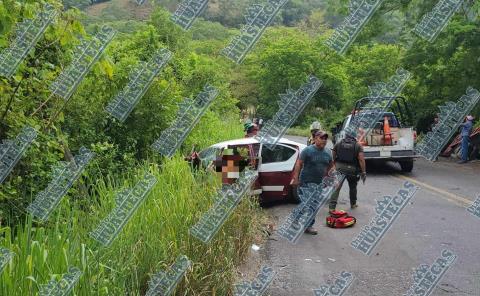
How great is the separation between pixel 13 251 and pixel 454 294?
4.48m

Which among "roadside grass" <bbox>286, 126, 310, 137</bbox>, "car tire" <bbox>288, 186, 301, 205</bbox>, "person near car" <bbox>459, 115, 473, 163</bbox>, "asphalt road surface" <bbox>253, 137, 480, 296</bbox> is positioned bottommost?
"roadside grass" <bbox>286, 126, 310, 137</bbox>

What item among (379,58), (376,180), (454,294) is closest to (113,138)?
(376,180)

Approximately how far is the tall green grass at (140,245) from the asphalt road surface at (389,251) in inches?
30.4

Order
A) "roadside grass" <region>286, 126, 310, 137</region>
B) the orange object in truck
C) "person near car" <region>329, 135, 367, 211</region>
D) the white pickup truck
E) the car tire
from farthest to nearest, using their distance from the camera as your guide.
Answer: "roadside grass" <region>286, 126, 310, 137</region>, the orange object in truck, the white pickup truck, the car tire, "person near car" <region>329, 135, 367, 211</region>

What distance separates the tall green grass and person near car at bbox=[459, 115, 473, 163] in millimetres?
13299

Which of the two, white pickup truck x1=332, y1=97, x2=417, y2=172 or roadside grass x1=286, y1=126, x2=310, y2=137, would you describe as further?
roadside grass x1=286, y1=126, x2=310, y2=137

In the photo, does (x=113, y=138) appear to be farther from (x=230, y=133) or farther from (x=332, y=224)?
(x=230, y=133)

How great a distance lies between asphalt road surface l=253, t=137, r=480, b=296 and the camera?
604 centimetres

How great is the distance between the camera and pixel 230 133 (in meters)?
20.3

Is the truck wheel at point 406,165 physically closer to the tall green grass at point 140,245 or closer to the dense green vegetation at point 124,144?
the dense green vegetation at point 124,144

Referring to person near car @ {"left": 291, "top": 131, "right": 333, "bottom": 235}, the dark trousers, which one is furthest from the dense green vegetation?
the dark trousers

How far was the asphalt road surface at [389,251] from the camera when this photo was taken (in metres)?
6.04

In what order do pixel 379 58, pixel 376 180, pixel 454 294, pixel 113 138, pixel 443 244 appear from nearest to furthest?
1. pixel 454 294
2. pixel 443 244
3. pixel 113 138
4. pixel 376 180
5. pixel 379 58

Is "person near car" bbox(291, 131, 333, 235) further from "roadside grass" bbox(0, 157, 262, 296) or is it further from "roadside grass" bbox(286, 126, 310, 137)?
"roadside grass" bbox(286, 126, 310, 137)
